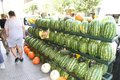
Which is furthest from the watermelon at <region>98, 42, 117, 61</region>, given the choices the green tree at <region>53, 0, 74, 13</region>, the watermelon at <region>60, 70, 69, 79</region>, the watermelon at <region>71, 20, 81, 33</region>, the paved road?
the green tree at <region>53, 0, 74, 13</region>

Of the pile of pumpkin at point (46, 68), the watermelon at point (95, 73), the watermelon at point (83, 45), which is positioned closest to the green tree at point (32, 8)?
the pile of pumpkin at point (46, 68)

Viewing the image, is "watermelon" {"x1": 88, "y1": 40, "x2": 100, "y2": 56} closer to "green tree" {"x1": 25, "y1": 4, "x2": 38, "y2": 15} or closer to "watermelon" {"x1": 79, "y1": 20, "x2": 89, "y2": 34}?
"watermelon" {"x1": 79, "y1": 20, "x2": 89, "y2": 34}

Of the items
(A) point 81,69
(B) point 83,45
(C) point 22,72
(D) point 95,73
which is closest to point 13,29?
(C) point 22,72

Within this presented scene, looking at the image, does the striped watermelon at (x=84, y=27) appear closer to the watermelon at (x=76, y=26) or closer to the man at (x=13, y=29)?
the watermelon at (x=76, y=26)

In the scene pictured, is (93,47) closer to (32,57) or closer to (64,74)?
(64,74)

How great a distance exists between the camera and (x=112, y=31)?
242cm

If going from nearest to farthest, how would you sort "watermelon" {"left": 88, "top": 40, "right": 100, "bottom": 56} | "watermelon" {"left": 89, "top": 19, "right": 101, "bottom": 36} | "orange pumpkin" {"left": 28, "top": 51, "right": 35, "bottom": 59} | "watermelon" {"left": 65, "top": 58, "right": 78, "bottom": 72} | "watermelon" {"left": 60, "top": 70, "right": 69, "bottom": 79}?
1. "watermelon" {"left": 89, "top": 19, "right": 101, "bottom": 36}
2. "watermelon" {"left": 88, "top": 40, "right": 100, "bottom": 56}
3. "watermelon" {"left": 65, "top": 58, "right": 78, "bottom": 72}
4. "watermelon" {"left": 60, "top": 70, "right": 69, "bottom": 79}
5. "orange pumpkin" {"left": 28, "top": 51, "right": 35, "bottom": 59}

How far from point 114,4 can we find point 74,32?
6.67m

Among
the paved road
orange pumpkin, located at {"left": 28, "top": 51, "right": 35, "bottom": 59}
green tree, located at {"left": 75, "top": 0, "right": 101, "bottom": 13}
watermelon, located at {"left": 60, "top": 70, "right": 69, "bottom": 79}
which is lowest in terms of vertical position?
the paved road

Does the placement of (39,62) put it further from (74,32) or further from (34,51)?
(74,32)

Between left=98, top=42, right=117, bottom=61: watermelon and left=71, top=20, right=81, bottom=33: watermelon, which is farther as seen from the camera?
left=71, top=20, right=81, bottom=33: watermelon

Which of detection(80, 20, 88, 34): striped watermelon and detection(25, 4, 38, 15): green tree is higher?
detection(25, 4, 38, 15): green tree

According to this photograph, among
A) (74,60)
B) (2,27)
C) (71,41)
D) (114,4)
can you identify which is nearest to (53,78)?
(74,60)

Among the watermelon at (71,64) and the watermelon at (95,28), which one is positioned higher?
the watermelon at (95,28)
